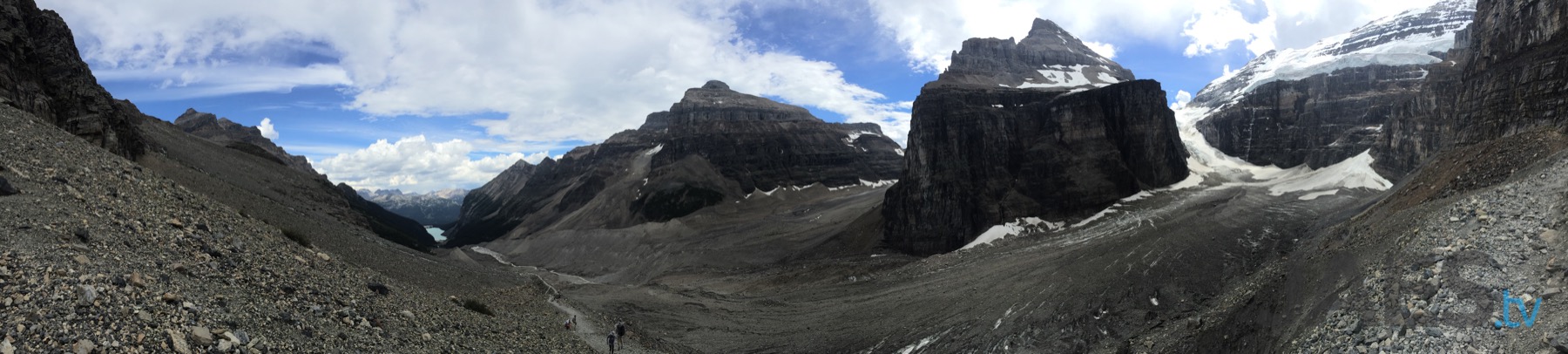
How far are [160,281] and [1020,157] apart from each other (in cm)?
9707

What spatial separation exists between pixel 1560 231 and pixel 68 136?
163 ft

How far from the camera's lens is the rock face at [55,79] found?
39897 millimetres

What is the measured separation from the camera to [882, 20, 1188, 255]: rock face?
299ft

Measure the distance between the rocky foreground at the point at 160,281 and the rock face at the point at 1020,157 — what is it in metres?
76.1

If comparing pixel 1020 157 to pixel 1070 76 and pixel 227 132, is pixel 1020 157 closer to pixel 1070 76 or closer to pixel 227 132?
pixel 1070 76

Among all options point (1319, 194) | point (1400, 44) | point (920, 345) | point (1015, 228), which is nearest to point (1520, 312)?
point (920, 345)

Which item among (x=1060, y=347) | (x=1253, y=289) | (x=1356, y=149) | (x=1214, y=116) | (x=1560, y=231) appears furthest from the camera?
(x=1214, y=116)

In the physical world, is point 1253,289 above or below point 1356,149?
below

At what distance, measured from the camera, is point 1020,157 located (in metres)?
97.8

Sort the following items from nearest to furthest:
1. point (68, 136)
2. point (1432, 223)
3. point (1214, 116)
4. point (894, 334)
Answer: point (68, 136), point (1432, 223), point (894, 334), point (1214, 116)

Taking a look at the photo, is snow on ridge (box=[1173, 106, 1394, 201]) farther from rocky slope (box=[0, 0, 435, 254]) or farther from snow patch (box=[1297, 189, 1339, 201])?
rocky slope (box=[0, 0, 435, 254])

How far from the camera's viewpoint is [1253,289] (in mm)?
30812

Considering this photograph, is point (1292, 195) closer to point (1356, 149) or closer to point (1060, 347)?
point (1356, 149)

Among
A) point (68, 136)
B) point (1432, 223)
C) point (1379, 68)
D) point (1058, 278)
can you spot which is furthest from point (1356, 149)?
point (68, 136)
